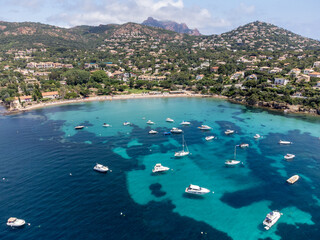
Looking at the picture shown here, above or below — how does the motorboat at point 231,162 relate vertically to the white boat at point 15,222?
above

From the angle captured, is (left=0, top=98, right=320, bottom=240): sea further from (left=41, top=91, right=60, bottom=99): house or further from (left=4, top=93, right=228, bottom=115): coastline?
(left=41, top=91, right=60, bottom=99): house

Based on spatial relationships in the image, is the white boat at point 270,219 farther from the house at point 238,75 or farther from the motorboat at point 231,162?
the house at point 238,75

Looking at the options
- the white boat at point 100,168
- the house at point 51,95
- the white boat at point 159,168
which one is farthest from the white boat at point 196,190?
the house at point 51,95

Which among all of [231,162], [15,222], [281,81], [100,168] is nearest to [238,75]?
[281,81]

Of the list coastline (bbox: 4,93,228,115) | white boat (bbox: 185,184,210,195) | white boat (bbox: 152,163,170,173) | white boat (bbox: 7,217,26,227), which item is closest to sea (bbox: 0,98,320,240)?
white boat (bbox: 7,217,26,227)

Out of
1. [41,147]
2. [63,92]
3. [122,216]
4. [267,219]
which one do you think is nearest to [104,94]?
[63,92]

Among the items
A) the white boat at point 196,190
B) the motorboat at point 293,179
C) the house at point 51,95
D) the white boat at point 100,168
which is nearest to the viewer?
the white boat at point 196,190

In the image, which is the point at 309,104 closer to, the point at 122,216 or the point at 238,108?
the point at 238,108

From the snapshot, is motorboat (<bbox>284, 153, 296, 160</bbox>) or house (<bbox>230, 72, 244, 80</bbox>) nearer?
motorboat (<bbox>284, 153, 296, 160</bbox>)
